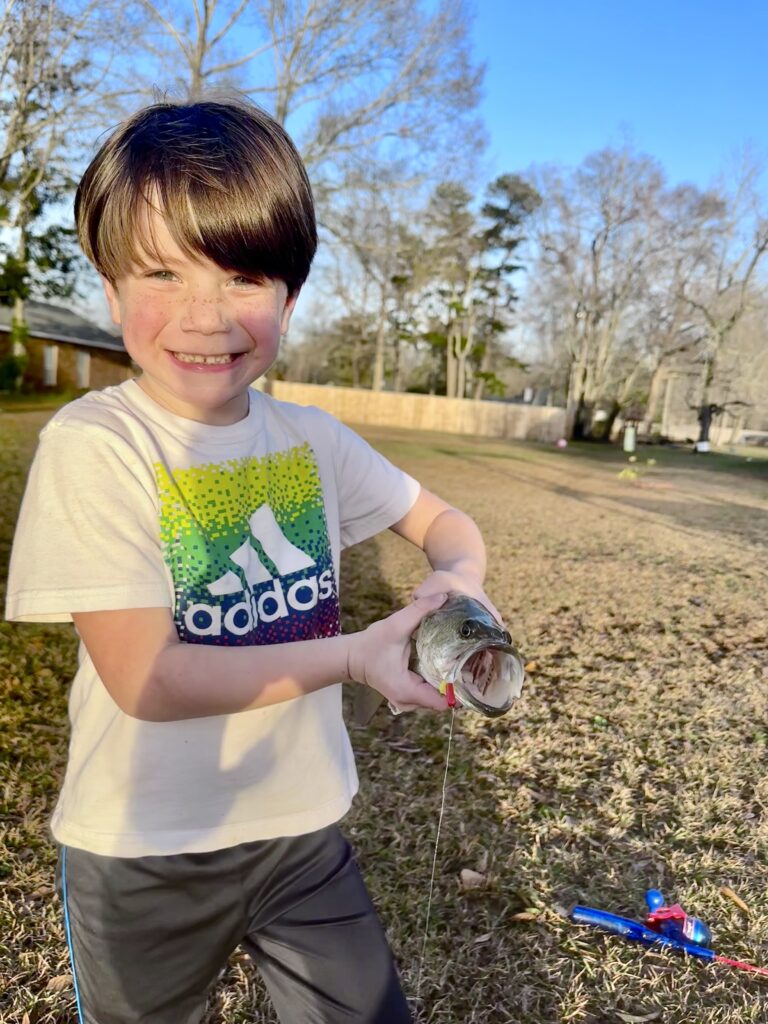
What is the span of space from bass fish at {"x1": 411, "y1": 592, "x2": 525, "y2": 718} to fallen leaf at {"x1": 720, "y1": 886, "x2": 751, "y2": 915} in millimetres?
2544

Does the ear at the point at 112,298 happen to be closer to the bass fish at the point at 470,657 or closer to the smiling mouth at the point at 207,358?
the smiling mouth at the point at 207,358

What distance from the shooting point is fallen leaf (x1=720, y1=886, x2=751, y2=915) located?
3.08m

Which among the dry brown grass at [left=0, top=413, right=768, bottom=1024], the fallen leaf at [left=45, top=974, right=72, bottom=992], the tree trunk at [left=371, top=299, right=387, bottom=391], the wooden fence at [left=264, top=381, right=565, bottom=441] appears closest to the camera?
the fallen leaf at [left=45, top=974, right=72, bottom=992]

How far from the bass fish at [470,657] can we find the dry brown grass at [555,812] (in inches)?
71.6

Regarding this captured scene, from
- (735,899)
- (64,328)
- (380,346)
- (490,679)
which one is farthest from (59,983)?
(380,346)

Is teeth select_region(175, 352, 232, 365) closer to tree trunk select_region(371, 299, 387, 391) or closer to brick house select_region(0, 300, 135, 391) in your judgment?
brick house select_region(0, 300, 135, 391)

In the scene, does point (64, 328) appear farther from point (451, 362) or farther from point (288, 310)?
point (288, 310)

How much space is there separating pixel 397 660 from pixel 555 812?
280 cm

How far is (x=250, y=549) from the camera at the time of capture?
1663mm

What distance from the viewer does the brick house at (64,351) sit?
114 ft

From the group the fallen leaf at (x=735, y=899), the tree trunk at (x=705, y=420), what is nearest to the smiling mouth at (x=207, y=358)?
the fallen leaf at (x=735, y=899)

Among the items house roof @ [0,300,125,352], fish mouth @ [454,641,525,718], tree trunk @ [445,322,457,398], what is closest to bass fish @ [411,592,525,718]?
fish mouth @ [454,641,525,718]

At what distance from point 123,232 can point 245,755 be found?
42.1 inches

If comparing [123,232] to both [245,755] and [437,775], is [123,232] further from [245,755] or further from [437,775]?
[437,775]
